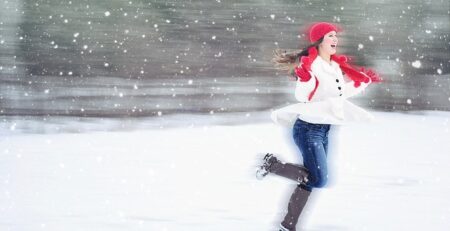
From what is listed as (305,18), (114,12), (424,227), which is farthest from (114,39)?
(424,227)

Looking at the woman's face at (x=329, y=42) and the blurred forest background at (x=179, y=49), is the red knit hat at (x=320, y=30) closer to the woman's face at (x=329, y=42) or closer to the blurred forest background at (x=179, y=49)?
the woman's face at (x=329, y=42)

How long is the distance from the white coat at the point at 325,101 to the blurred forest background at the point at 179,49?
19.8ft

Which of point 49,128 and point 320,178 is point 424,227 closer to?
point 320,178

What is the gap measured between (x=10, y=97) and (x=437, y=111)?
6.05 m

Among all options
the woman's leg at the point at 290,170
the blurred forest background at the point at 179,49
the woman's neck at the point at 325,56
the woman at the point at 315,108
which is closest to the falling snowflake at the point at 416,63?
the blurred forest background at the point at 179,49

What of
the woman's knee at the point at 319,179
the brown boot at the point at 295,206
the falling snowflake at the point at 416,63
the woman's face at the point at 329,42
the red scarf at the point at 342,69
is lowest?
the falling snowflake at the point at 416,63

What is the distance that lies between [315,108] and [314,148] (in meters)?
0.26

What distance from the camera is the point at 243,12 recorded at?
10.9 m

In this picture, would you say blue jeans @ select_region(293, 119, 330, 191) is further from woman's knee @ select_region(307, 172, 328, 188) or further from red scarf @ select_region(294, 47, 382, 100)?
red scarf @ select_region(294, 47, 382, 100)

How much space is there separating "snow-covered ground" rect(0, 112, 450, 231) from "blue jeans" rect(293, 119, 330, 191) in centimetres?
17

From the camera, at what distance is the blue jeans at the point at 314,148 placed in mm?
4949

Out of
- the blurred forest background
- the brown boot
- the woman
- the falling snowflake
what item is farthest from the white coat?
the falling snowflake

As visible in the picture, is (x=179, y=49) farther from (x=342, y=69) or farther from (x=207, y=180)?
(x=342, y=69)

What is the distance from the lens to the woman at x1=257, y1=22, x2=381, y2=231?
16.0 feet
